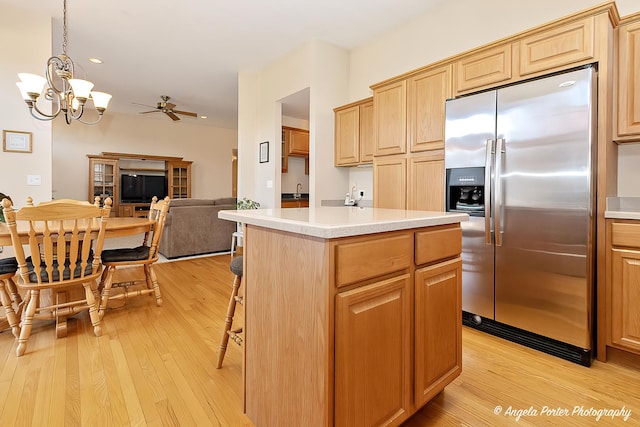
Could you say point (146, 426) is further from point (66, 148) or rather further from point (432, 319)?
point (66, 148)

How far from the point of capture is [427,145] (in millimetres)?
2725

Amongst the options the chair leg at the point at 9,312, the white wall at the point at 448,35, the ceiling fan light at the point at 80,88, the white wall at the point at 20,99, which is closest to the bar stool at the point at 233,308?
the chair leg at the point at 9,312

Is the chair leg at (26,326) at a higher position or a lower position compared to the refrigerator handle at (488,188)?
lower

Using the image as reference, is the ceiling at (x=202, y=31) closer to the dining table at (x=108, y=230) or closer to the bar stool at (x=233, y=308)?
the dining table at (x=108, y=230)

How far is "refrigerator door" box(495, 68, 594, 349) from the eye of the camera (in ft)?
6.08

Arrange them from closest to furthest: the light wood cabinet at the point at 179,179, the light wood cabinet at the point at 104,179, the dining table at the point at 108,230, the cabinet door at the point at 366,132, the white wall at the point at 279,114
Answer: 1. the dining table at the point at 108,230
2. the cabinet door at the point at 366,132
3. the white wall at the point at 279,114
4. the light wood cabinet at the point at 104,179
5. the light wood cabinet at the point at 179,179

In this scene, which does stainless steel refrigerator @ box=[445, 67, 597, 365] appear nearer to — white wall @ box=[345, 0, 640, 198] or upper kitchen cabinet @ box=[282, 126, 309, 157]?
white wall @ box=[345, 0, 640, 198]

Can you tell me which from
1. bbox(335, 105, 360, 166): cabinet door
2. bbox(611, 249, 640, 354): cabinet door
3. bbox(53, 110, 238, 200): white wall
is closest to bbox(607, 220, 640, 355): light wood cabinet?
bbox(611, 249, 640, 354): cabinet door

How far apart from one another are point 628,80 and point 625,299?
131cm

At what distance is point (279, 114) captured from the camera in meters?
4.80

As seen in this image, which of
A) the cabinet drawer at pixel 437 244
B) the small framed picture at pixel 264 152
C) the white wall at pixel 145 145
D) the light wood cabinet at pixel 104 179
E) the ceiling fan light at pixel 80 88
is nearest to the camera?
the cabinet drawer at pixel 437 244

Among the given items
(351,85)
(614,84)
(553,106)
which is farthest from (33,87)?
(614,84)

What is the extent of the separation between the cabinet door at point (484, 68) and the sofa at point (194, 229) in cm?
387

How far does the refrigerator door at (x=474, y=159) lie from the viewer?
2.26 meters
